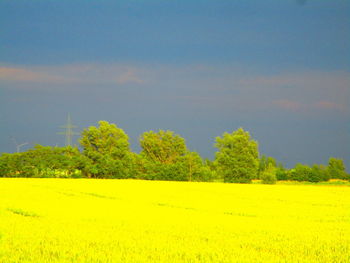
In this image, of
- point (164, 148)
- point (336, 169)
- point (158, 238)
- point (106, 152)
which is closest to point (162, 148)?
point (164, 148)

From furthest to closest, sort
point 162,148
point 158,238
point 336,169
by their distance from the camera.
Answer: point 336,169 < point 162,148 < point 158,238

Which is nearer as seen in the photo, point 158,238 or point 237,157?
point 158,238

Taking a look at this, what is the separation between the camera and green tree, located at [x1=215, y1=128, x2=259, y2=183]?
76688 mm

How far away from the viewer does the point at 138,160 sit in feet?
263

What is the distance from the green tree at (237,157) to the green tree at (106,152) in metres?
17.4

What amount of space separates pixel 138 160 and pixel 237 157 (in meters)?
18.9

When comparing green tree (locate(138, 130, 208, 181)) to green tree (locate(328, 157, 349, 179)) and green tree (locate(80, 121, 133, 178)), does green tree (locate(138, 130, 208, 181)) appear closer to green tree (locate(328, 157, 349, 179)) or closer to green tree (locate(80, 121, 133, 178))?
green tree (locate(80, 121, 133, 178))

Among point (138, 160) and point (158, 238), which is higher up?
point (138, 160)

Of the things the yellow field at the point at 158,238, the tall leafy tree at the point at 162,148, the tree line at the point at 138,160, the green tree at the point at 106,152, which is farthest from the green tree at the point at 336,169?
the yellow field at the point at 158,238

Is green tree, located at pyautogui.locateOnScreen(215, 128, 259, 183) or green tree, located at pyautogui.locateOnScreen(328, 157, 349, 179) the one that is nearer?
green tree, located at pyautogui.locateOnScreen(215, 128, 259, 183)

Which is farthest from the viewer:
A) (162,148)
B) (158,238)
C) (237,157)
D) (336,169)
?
(336,169)

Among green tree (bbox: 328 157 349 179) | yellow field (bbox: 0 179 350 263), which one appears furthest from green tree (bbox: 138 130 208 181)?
yellow field (bbox: 0 179 350 263)

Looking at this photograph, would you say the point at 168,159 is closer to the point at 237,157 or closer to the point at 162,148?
the point at 162,148

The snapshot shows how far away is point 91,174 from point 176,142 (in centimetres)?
2096
